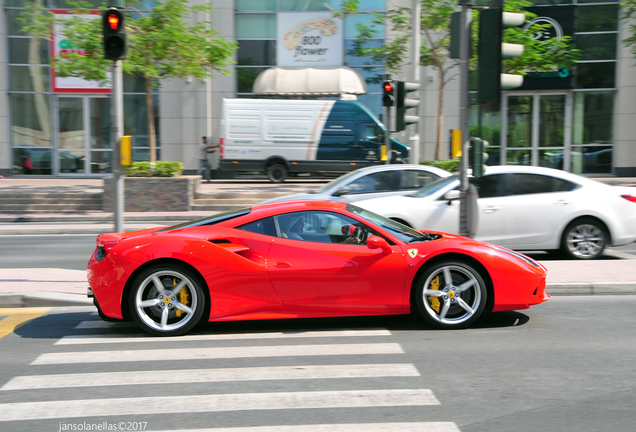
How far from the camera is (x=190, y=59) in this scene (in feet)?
61.1

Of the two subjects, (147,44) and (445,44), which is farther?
(445,44)

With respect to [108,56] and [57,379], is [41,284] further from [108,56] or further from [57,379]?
[57,379]

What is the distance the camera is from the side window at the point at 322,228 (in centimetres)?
586

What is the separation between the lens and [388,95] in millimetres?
15234

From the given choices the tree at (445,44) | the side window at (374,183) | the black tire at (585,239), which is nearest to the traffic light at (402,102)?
the side window at (374,183)

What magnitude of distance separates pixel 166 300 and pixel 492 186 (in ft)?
19.6

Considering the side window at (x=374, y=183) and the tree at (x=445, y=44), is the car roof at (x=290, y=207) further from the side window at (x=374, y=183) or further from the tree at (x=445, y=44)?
the tree at (x=445, y=44)

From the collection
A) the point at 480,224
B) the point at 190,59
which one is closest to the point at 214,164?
the point at 190,59

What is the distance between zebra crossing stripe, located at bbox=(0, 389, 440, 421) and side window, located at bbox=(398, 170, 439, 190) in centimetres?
762

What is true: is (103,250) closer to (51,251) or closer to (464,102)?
(464,102)

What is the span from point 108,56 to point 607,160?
76.2 feet

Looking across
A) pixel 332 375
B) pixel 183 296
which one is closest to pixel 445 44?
pixel 183 296

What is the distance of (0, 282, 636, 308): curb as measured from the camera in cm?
704
